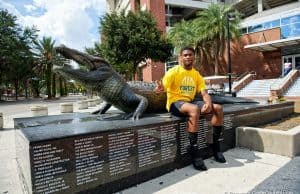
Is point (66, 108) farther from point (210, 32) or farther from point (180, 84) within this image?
point (210, 32)

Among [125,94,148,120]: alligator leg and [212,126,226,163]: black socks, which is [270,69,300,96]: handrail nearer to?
[212,126,226,163]: black socks

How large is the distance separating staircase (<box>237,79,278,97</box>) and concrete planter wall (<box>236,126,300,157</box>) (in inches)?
598

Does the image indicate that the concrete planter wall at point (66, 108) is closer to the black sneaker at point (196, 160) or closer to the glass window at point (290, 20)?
the black sneaker at point (196, 160)

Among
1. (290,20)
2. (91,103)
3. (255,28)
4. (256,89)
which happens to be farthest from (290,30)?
(91,103)

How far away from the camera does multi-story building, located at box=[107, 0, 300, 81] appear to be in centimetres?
2747

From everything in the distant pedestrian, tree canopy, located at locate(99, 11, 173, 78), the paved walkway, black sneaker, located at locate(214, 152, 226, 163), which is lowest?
the paved walkway

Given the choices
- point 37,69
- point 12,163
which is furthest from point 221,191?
point 37,69

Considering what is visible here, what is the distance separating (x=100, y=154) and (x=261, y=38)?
3048 centimetres

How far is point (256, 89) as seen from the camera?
21781 millimetres

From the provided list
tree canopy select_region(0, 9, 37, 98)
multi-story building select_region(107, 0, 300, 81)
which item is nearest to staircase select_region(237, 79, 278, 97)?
multi-story building select_region(107, 0, 300, 81)

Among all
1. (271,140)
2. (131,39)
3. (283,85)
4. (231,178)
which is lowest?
(231,178)

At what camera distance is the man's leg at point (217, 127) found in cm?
452

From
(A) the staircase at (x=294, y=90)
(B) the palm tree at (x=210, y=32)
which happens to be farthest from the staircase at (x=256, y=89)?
(B) the palm tree at (x=210, y=32)

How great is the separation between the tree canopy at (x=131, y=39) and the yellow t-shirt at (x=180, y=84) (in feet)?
66.8
